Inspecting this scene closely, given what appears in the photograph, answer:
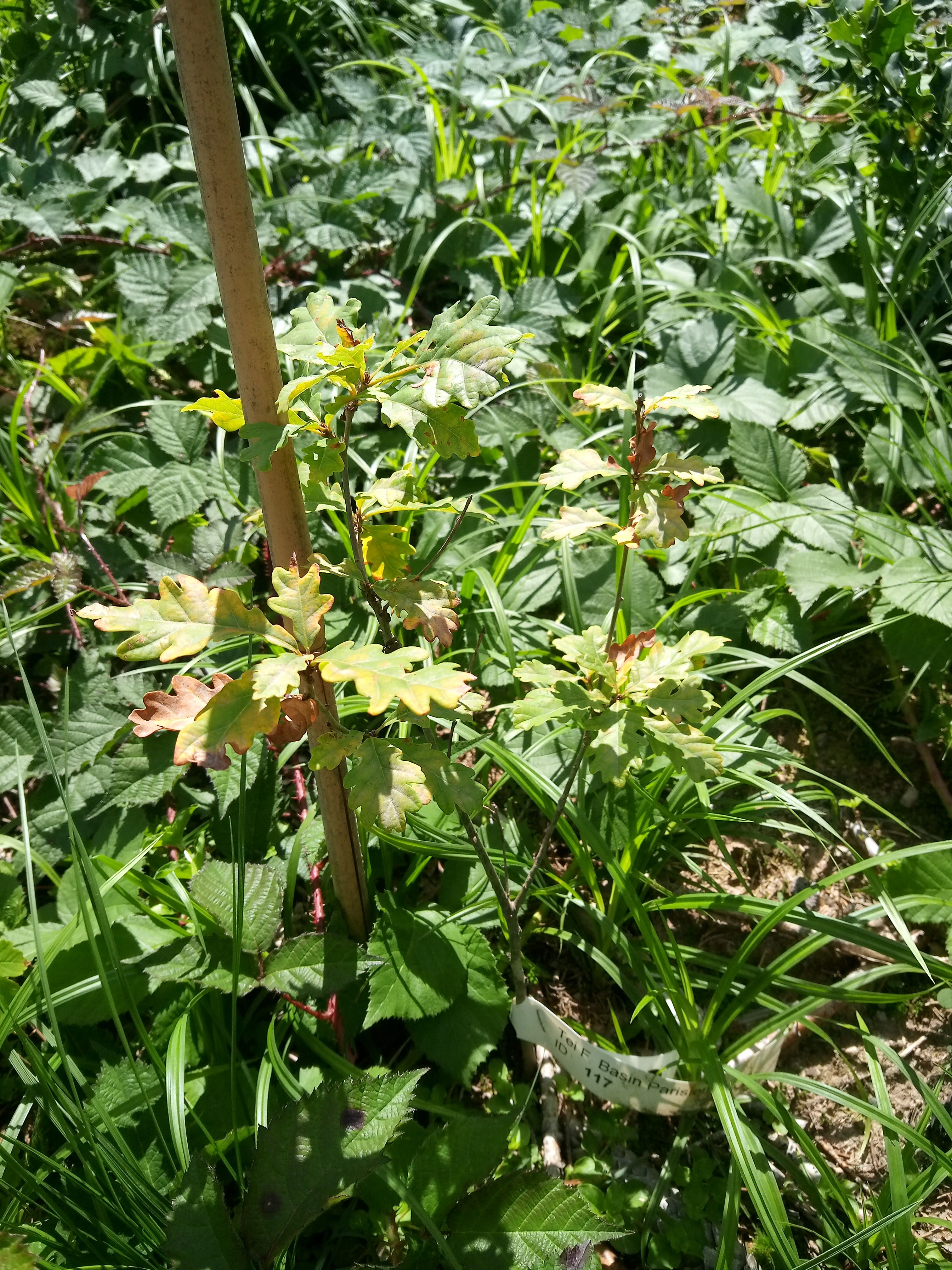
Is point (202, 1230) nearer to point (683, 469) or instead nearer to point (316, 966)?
point (316, 966)

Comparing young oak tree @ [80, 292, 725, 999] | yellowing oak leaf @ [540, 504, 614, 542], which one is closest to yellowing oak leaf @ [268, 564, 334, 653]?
young oak tree @ [80, 292, 725, 999]

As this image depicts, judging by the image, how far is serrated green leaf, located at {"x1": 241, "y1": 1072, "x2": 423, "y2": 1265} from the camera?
0.96 meters

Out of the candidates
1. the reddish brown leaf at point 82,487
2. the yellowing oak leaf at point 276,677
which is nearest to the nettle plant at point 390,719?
the yellowing oak leaf at point 276,677

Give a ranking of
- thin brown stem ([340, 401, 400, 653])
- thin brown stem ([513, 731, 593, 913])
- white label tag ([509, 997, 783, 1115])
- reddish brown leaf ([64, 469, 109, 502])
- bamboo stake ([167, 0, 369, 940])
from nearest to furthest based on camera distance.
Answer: bamboo stake ([167, 0, 369, 940])
thin brown stem ([340, 401, 400, 653])
thin brown stem ([513, 731, 593, 913])
white label tag ([509, 997, 783, 1115])
reddish brown leaf ([64, 469, 109, 502])

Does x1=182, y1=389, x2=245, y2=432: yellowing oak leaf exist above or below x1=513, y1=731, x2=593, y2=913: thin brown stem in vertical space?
above

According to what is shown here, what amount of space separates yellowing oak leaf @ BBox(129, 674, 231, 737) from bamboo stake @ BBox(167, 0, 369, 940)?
13cm

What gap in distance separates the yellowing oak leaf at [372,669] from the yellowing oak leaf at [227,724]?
0.07 metres

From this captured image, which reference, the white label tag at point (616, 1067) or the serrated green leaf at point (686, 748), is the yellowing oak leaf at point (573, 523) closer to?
the serrated green leaf at point (686, 748)

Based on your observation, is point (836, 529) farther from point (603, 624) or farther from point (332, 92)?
point (332, 92)

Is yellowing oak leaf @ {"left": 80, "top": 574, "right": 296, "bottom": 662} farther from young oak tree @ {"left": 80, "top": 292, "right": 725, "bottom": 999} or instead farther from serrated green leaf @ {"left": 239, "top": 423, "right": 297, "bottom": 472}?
serrated green leaf @ {"left": 239, "top": 423, "right": 297, "bottom": 472}

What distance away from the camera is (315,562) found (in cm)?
89

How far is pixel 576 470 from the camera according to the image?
3.13ft

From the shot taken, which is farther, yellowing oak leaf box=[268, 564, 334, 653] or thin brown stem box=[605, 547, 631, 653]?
thin brown stem box=[605, 547, 631, 653]

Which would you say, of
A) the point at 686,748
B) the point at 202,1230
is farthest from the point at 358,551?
the point at 202,1230
